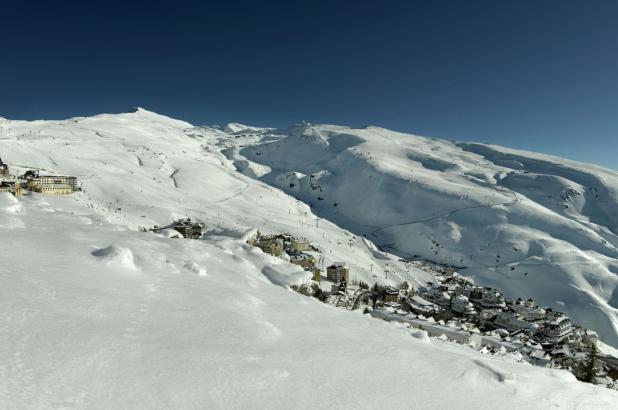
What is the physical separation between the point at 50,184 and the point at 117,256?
92603mm

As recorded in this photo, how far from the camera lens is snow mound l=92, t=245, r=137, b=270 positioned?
1716 cm

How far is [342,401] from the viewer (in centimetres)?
943

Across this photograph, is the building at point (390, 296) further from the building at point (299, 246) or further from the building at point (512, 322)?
the building at point (299, 246)

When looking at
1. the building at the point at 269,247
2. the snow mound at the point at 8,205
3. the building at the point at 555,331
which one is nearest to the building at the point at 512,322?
the building at the point at 555,331

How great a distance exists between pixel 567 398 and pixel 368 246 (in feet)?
456

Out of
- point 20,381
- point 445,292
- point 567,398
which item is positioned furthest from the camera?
point 445,292

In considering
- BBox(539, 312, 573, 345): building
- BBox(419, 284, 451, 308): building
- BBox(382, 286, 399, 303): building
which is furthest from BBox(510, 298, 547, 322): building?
BBox(382, 286, 399, 303): building

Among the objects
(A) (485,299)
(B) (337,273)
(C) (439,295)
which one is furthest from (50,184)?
(A) (485,299)

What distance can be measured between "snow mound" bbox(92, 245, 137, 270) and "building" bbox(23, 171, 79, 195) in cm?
7578

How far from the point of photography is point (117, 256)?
17.5 meters

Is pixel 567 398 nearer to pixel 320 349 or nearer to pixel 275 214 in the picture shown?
pixel 320 349

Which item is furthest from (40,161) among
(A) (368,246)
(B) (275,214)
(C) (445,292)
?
(C) (445,292)

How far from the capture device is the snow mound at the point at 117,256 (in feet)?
56.3

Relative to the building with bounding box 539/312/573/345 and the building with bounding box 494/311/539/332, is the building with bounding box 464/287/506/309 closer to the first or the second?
the building with bounding box 494/311/539/332
